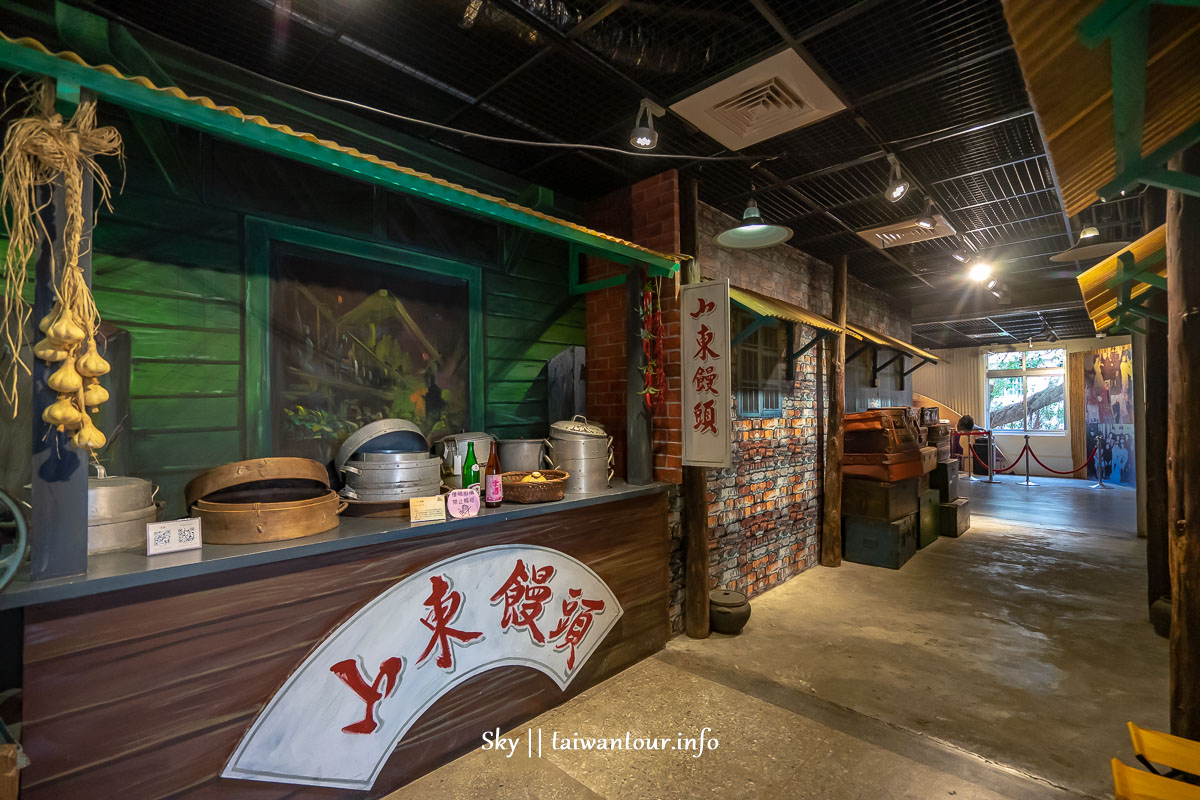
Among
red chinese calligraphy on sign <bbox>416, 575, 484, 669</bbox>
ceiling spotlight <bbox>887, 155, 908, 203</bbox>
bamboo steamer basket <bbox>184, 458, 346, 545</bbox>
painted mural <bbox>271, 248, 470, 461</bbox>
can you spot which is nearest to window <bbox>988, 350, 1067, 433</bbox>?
ceiling spotlight <bbox>887, 155, 908, 203</bbox>

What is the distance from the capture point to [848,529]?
578 centimetres

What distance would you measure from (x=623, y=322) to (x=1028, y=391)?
15.0 metres

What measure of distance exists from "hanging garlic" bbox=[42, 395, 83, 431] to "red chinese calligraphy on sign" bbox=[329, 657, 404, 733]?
4.01 feet

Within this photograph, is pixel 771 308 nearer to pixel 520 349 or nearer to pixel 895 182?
pixel 895 182

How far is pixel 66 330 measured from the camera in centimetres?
155

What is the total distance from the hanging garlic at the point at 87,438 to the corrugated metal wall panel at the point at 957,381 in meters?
16.2

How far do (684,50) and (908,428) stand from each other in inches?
202

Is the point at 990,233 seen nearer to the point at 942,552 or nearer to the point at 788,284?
the point at 788,284

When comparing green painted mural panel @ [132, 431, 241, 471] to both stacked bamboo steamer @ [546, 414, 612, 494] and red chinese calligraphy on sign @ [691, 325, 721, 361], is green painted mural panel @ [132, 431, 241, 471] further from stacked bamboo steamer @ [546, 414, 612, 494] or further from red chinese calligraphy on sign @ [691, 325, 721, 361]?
red chinese calligraphy on sign @ [691, 325, 721, 361]

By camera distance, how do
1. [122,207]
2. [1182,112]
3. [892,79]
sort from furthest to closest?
1. [892,79]
2. [122,207]
3. [1182,112]

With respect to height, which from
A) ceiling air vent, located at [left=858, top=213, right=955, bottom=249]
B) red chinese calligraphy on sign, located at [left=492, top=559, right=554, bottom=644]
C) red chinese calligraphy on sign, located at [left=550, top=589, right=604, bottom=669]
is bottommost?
red chinese calligraphy on sign, located at [left=550, top=589, right=604, bottom=669]

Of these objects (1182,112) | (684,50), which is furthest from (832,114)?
(1182,112)

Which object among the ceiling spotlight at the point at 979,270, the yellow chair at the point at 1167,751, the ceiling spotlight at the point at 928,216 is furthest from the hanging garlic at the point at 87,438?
the ceiling spotlight at the point at 979,270

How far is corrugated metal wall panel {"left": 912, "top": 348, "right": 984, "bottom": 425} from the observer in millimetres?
14367
